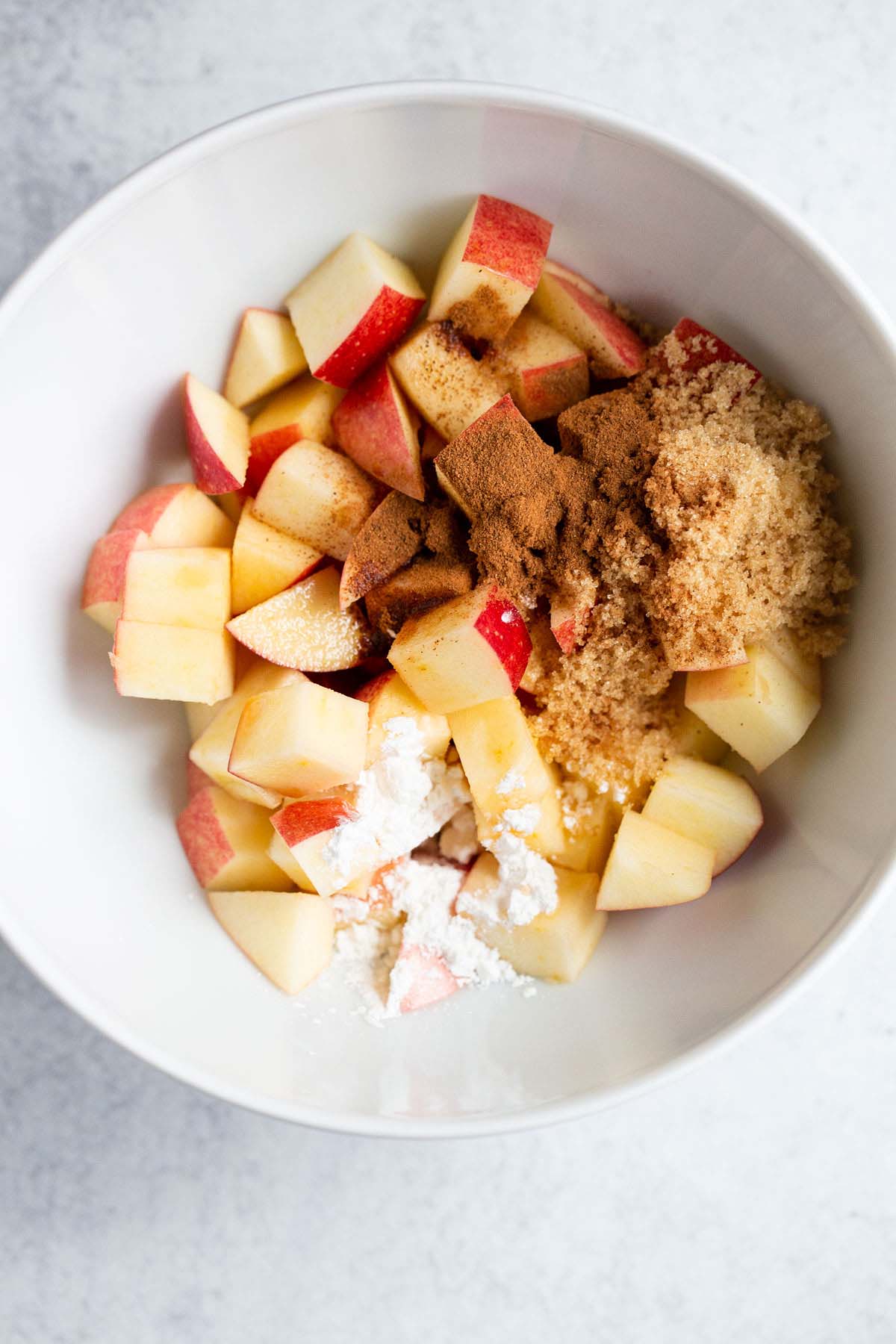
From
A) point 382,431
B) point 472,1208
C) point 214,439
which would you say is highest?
point 382,431

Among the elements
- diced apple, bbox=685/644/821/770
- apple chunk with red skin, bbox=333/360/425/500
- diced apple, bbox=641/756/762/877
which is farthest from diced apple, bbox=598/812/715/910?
apple chunk with red skin, bbox=333/360/425/500

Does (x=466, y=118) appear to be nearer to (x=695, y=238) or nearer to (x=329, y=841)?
(x=695, y=238)

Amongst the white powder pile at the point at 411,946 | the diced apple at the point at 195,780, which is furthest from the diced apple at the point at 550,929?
the diced apple at the point at 195,780

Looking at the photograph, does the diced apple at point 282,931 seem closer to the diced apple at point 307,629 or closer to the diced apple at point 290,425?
the diced apple at point 307,629

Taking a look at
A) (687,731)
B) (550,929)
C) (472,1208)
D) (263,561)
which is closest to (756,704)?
(687,731)

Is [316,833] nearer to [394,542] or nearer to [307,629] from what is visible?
[307,629]
